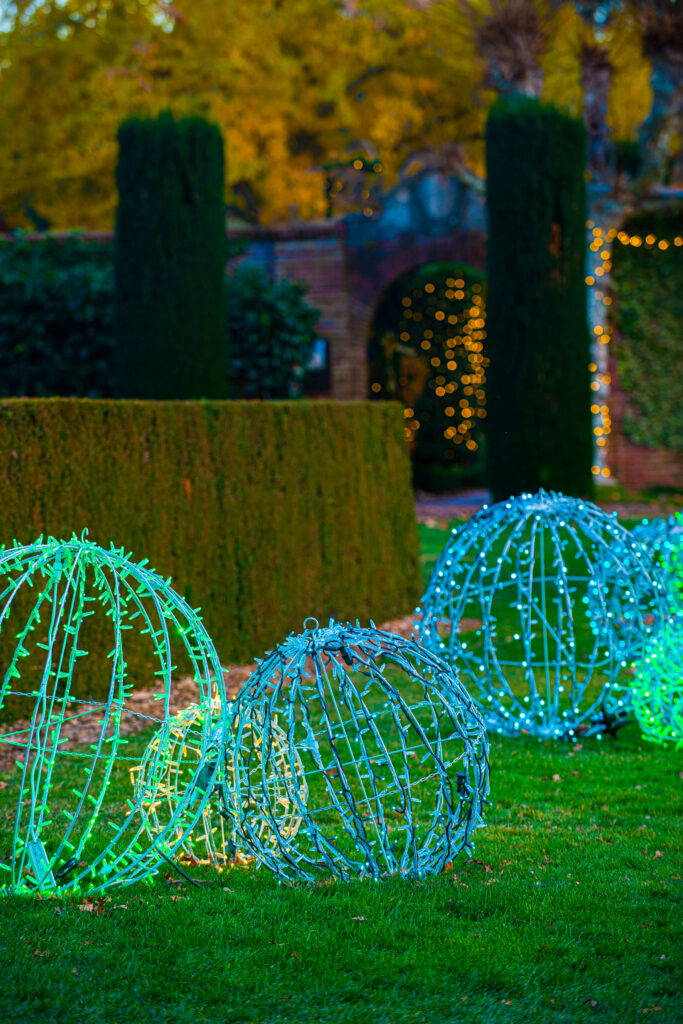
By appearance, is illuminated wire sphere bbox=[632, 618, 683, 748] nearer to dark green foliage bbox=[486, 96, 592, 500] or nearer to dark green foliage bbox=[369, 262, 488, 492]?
dark green foliage bbox=[486, 96, 592, 500]

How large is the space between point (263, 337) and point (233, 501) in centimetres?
885

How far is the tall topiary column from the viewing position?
12500 mm

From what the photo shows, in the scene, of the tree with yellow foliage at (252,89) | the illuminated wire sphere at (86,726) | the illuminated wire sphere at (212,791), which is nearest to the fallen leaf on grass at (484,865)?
the illuminated wire sphere at (212,791)

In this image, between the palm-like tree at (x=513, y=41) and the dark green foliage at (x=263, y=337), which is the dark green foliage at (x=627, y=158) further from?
the dark green foliage at (x=263, y=337)

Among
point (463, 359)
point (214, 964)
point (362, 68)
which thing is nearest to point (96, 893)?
point (214, 964)

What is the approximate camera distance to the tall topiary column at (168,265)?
12500 mm

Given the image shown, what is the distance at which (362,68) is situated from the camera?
24.7 metres

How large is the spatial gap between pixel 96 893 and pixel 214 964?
735mm

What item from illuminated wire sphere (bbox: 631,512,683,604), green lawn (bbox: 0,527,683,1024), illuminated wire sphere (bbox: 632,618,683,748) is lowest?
green lawn (bbox: 0,527,683,1024)

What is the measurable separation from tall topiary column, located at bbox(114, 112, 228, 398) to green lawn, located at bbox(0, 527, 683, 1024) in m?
9.17

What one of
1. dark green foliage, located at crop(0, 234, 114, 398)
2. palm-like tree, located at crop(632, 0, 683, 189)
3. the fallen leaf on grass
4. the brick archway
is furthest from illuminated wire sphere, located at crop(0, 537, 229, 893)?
palm-like tree, located at crop(632, 0, 683, 189)

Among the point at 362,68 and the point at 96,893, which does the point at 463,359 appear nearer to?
the point at 362,68

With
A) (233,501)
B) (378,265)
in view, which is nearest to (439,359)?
(378,265)

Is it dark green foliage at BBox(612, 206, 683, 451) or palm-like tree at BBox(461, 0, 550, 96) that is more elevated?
palm-like tree at BBox(461, 0, 550, 96)
